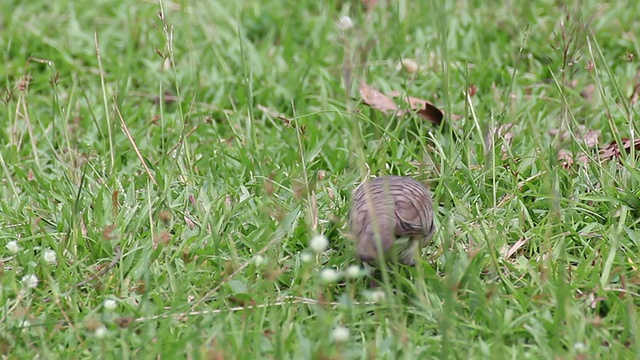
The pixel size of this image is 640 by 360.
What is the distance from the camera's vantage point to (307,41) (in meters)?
5.11

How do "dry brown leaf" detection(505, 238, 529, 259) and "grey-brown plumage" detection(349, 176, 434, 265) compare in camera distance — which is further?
"dry brown leaf" detection(505, 238, 529, 259)

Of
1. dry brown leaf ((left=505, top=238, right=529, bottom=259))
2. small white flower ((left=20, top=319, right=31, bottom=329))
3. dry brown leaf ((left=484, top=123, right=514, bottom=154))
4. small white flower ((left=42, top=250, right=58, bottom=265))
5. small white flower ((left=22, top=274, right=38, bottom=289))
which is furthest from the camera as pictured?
dry brown leaf ((left=484, top=123, right=514, bottom=154))

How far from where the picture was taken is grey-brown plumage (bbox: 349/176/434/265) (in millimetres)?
2693

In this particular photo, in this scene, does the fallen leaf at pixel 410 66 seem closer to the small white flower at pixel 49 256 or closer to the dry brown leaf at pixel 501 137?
the dry brown leaf at pixel 501 137

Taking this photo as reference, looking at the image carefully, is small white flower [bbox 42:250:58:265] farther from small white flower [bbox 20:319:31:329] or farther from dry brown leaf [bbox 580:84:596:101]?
dry brown leaf [bbox 580:84:596:101]

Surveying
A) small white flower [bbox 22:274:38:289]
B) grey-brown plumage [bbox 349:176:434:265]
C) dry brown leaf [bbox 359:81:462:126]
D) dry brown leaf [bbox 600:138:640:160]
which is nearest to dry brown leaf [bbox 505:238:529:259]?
grey-brown plumage [bbox 349:176:434:265]

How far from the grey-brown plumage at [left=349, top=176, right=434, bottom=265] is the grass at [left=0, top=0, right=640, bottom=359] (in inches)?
3.7

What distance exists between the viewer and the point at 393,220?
9.04 feet

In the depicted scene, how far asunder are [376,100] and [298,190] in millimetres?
1464

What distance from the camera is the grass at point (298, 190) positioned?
2666 mm

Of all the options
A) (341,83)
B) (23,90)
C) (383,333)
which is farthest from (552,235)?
(23,90)

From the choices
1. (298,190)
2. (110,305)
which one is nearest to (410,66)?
(298,190)

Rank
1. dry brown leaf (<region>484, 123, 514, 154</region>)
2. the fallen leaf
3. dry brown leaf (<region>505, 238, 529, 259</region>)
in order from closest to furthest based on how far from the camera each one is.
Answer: dry brown leaf (<region>505, 238, 529, 259</region>)
dry brown leaf (<region>484, 123, 514, 154</region>)
the fallen leaf

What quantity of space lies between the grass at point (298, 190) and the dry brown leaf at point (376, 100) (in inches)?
2.7
